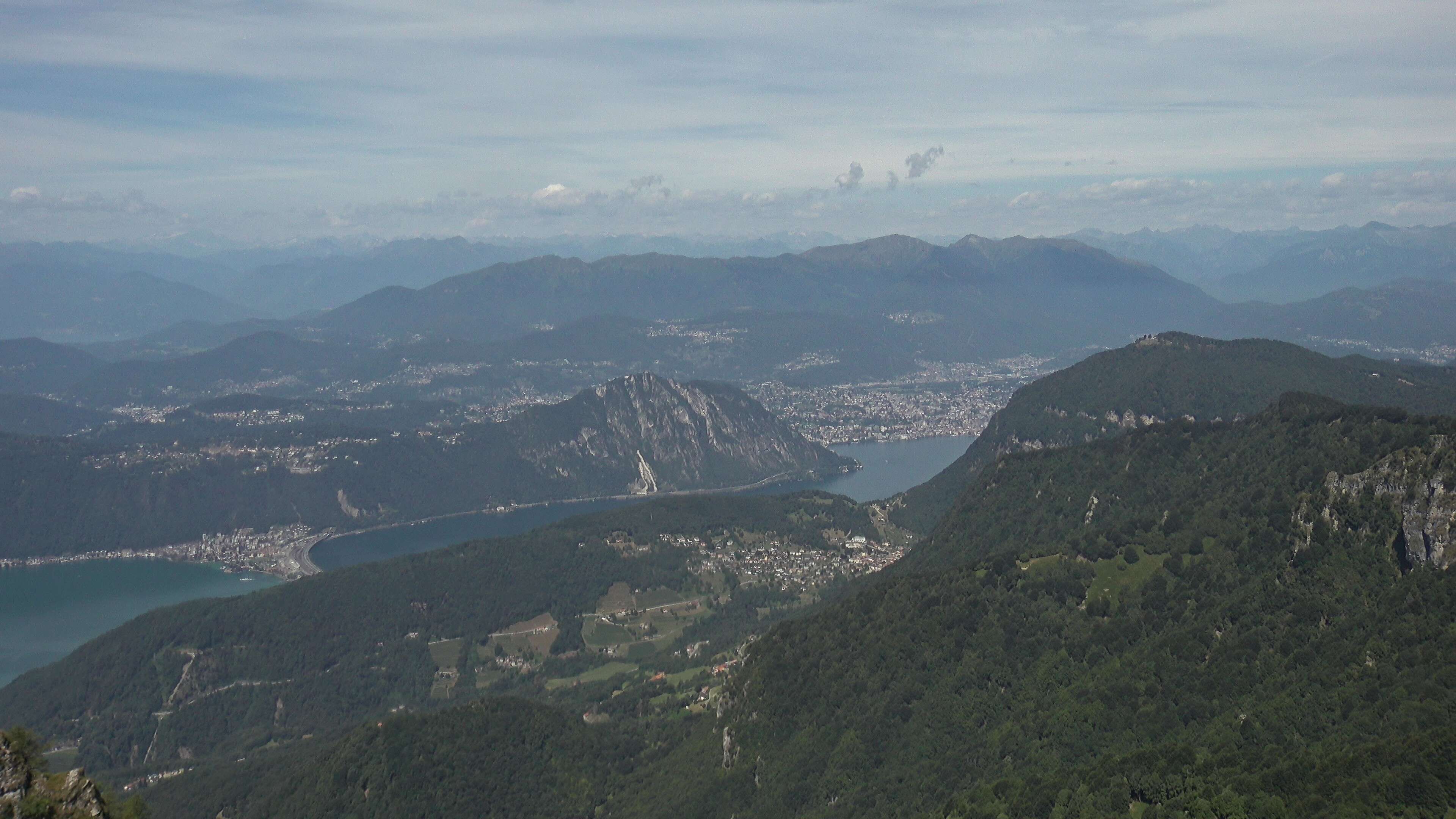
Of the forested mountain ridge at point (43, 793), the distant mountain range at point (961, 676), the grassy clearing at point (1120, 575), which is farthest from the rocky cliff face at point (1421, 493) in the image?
the forested mountain ridge at point (43, 793)

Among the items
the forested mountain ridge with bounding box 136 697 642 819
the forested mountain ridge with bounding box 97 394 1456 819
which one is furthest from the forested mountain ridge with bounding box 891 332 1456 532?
the forested mountain ridge with bounding box 136 697 642 819

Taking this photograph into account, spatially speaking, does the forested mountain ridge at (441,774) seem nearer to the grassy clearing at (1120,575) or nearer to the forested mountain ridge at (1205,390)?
the grassy clearing at (1120,575)

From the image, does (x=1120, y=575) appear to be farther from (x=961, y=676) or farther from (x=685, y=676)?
(x=685, y=676)

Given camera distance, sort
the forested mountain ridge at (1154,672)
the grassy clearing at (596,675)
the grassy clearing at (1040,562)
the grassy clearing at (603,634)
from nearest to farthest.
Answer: the forested mountain ridge at (1154,672)
the grassy clearing at (1040,562)
the grassy clearing at (596,675)
the grassy clearing at (603,634)

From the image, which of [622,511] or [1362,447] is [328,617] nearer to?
[622,511]

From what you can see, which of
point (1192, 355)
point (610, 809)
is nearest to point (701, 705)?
point (610, 809)

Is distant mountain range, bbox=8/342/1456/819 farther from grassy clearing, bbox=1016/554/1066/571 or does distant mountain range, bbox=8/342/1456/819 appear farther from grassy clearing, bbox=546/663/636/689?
→ grassy clearing, bbox=546/663/636/689
